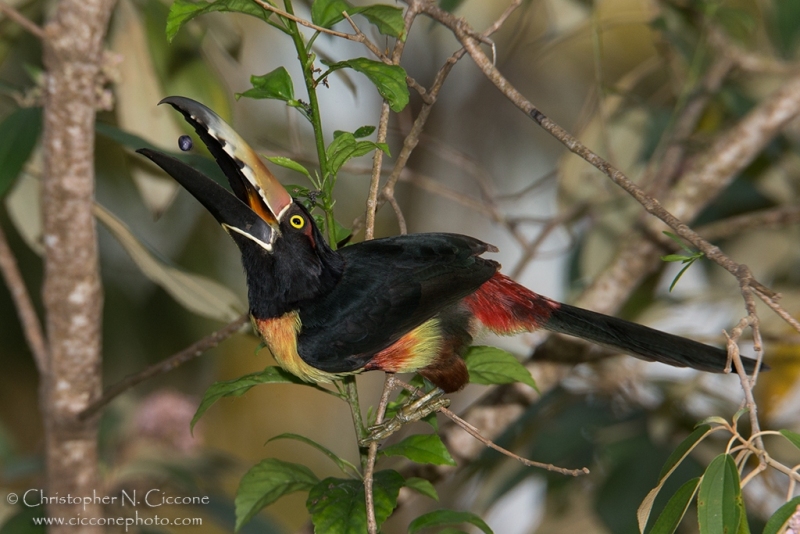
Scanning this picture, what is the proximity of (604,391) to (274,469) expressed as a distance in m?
1.81

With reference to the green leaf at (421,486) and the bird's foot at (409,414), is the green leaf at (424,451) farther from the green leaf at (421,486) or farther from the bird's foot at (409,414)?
the green leaf at (421,486)

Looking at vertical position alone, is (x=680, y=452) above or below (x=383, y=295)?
below

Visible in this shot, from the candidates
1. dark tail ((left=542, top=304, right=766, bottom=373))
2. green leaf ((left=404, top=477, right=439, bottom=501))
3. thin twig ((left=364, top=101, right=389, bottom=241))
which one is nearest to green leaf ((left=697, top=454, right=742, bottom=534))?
green leaf ((left=404, top=477, right=439, bottom=501))

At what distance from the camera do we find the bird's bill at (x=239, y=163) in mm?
1370

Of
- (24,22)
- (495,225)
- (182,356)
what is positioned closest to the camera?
(24,22)

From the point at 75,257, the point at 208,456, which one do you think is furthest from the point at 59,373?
the point at 208,456

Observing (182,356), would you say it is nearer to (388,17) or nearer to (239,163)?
(239,163)

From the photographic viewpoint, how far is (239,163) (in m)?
1.44

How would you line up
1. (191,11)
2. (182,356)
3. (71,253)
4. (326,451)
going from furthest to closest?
Answer: (71,253) < (182,356) < (326,451) < (191,11)

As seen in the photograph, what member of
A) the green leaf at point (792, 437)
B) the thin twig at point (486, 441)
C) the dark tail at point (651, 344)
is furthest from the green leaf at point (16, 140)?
the green leaf at point (792, 437)

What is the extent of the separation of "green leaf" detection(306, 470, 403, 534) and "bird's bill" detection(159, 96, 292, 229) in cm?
56

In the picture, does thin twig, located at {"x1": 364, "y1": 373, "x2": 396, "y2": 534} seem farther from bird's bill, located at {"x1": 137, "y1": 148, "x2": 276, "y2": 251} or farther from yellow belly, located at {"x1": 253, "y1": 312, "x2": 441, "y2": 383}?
bird's bill, located at {"x1": 137, "y1": 148, "x2": 276, "y2": 251}

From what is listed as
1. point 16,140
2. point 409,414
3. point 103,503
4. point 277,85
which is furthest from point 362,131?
point 103,503

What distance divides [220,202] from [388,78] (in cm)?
40
